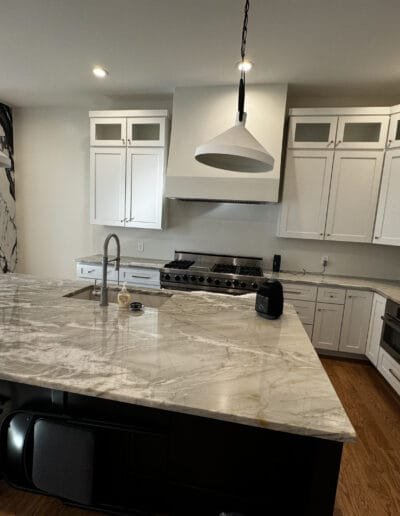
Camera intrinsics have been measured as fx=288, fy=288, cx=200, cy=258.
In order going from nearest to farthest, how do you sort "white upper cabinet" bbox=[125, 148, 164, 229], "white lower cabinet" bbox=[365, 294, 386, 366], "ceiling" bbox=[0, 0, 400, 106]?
"ceiling" bbox=[0, 0, 400, 106], "white lower cabinet" bbox=[365, 294, 386, 366], "white upper cabinet" bbox=[125, 148, 164, 229]

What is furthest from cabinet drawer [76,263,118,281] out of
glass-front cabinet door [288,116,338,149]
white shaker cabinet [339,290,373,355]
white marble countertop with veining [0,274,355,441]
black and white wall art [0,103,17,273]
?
white shaker cabinet [339,290,373,355]

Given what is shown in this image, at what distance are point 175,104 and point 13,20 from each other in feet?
4.96

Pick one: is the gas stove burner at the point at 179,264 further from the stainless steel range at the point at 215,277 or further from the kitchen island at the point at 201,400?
the kitchen island at the point at 201,400

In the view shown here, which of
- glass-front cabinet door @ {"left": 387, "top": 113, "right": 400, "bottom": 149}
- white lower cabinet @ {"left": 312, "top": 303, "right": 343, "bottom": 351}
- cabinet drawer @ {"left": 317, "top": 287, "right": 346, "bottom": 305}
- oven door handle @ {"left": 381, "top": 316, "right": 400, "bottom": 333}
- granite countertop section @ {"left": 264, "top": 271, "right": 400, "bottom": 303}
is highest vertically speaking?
glass-front cabinet door @ {"left": 387, "top": 113, "right": 400, "bottom": 149}

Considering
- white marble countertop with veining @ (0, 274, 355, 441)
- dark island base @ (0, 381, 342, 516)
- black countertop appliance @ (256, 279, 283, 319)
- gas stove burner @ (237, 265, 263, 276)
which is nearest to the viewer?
white marble countertop with veining @ (0, 274, 355, 441)

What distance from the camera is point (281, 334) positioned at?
148 centimetres

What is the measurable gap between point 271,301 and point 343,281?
70.5 inches

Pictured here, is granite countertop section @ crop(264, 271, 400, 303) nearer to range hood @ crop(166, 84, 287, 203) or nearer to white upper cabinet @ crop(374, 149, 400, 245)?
white upper cabinet @ crop(374, 149, 400, 245)

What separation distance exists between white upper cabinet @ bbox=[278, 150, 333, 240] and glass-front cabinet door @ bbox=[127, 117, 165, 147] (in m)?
1.45

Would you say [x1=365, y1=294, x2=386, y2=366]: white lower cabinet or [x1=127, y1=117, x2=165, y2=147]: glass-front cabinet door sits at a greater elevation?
[x1=127, y1=117, x2=165, y2=147]: glass-front cabinet door

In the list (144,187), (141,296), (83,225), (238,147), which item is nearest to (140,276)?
(144,187)

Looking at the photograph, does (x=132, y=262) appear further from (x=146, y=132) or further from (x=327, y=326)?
(x=327, y=326)

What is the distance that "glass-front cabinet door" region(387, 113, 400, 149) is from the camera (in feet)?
9.20

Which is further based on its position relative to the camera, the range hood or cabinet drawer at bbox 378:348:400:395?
the range hood
